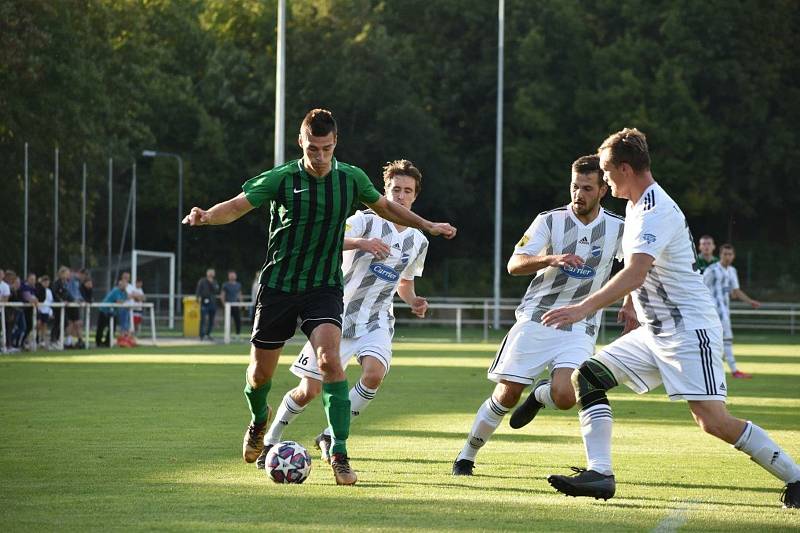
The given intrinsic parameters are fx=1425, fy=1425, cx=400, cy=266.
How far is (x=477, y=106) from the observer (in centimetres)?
6266

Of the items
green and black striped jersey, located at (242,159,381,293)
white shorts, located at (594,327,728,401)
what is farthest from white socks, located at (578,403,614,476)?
green and black striped jersey, located at (242,159,381,293)

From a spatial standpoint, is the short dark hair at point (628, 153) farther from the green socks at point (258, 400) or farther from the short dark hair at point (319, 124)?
the green socks at point (258, 400)

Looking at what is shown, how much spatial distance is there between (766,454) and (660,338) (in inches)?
34.7

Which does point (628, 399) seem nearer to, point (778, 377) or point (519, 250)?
point (778, 377)

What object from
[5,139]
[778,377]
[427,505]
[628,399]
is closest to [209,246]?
[5,139]

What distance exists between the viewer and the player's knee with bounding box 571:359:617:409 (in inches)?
332

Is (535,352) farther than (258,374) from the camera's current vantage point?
Yes

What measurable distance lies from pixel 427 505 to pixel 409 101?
51500 mm

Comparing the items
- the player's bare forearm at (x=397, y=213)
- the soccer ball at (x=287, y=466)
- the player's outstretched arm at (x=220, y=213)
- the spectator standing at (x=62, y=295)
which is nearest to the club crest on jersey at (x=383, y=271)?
the player's bare forearm at (x=397, y=213)

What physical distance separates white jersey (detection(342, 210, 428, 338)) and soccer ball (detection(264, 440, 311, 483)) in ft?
6.96

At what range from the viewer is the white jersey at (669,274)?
806 centimetres

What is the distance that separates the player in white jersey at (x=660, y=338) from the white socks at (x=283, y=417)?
2.57 m

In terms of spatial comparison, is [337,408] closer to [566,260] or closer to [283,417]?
[283,417]

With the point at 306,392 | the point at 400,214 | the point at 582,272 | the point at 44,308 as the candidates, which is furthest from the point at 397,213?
the point at 44,308
